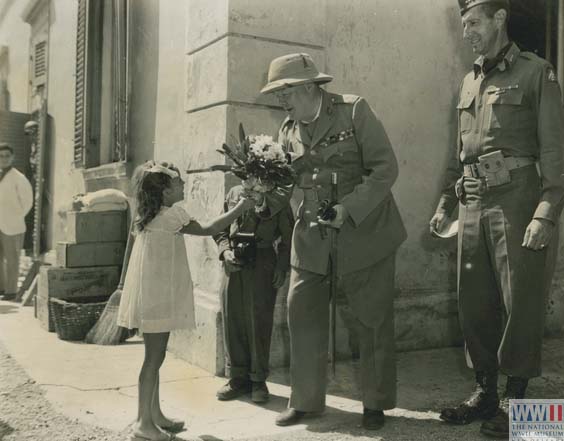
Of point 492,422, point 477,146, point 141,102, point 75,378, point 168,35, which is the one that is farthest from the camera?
point 141,102

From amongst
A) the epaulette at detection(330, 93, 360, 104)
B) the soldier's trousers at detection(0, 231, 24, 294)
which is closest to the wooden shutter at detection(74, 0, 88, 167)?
the soldier's trousers at detection(0, 231, 24, 294)

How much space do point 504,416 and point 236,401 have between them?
166cm

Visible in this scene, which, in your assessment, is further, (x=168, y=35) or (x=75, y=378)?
(x=168, y=35)

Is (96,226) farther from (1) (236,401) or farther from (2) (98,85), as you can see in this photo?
(1) (236,401)

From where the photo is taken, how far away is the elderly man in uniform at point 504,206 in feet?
10.5

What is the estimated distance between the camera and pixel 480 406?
11.3 feet

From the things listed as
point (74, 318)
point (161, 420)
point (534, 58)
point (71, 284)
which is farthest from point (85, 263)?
point (534, 58)

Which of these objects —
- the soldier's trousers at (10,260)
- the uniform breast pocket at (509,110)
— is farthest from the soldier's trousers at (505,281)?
the soldier's trousers at (10,260)

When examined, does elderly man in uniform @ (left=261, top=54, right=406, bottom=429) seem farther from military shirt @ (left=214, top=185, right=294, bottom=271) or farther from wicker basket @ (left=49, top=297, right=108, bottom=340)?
wicker basket @ (left=49, top=297, right=108, bottom=340)

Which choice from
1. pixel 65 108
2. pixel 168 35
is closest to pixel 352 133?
pixel 168 35

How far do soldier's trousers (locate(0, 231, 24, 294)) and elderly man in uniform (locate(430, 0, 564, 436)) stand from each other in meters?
6.68

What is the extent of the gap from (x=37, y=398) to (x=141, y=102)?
341 cm

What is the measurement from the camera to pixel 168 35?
570cm

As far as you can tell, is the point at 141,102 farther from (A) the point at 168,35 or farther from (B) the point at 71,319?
(B) the point at 71,319
